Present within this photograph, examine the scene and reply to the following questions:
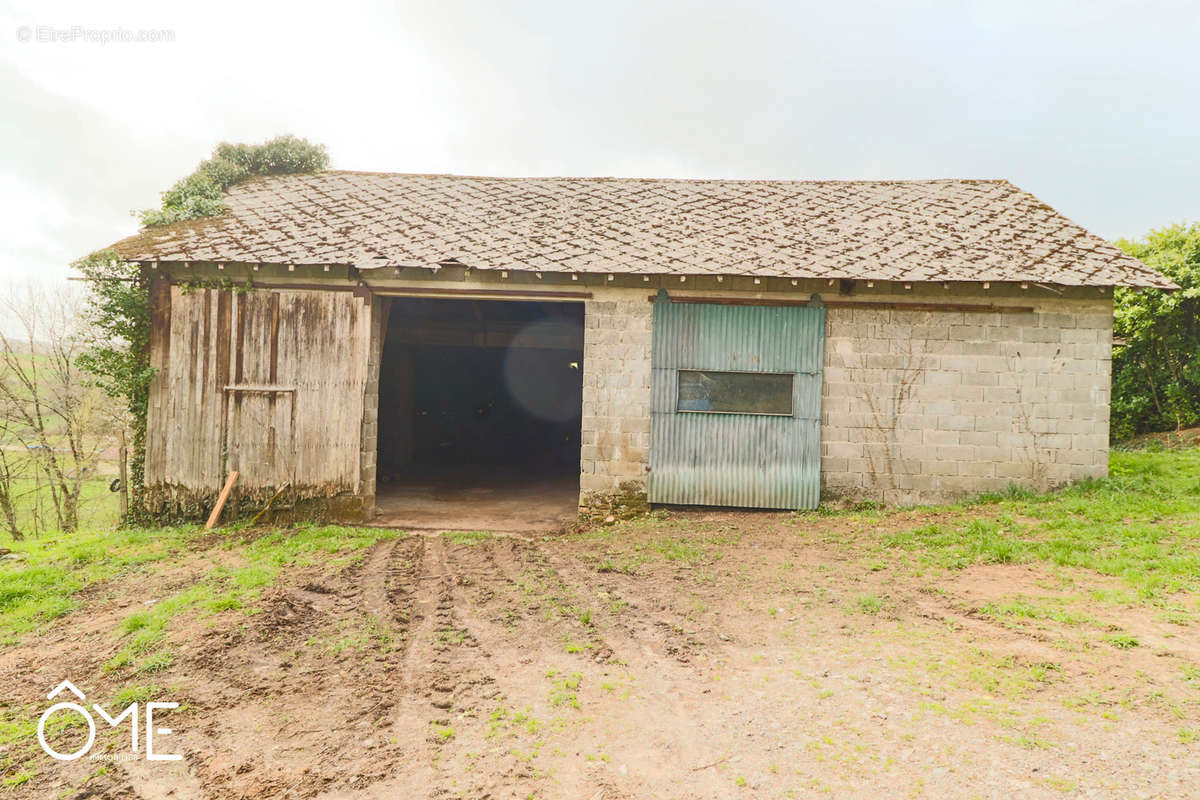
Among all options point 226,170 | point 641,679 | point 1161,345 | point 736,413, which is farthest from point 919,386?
point 226,170

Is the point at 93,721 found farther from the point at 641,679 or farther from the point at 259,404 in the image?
the point at 259,404

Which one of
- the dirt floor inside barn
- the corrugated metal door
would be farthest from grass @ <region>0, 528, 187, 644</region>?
the corrugated metal door

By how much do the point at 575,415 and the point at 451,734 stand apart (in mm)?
14857

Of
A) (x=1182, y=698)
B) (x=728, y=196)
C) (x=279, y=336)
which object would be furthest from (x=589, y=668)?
(x=728, y=196)

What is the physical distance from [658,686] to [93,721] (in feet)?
11.8

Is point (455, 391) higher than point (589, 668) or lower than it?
higher

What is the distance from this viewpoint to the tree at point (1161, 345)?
1285cm

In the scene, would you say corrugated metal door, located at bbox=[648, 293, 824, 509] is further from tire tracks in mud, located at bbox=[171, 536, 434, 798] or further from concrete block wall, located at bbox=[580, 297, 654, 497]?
tire tracks in mud, located at bbox=[171, 536, 434, 798]

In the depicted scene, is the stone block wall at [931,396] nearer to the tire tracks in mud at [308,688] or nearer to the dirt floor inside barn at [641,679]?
the dirt floor inside barn at [641,679]

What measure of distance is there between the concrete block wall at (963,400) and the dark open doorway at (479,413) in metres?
4.73

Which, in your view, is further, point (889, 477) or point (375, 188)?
point (375, 188)

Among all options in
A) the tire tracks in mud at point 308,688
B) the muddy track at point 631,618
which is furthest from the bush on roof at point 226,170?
the muddy track at point 631,618

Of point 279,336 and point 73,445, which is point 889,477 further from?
point 73,445

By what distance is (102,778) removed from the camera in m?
3.22
